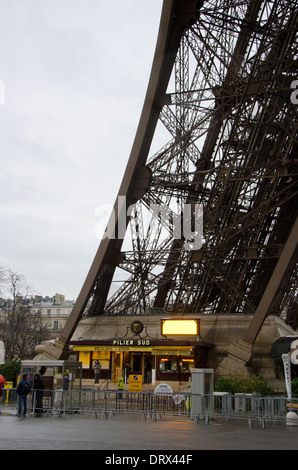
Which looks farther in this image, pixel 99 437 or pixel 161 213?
pixel 161 213

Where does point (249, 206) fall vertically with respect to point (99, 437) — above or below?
above

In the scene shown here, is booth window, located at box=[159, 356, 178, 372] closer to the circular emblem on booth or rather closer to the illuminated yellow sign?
the illuminated yellow sign

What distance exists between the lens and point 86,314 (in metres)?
37.0

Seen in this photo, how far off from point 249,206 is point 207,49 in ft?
32.1

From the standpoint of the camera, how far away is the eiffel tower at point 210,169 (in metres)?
29.6

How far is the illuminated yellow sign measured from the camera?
1257 inches

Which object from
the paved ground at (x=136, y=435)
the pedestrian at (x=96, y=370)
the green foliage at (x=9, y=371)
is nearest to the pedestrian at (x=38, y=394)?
the paved ground at (x=136, y=435)

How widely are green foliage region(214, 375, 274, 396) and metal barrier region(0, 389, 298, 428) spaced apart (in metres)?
2.88

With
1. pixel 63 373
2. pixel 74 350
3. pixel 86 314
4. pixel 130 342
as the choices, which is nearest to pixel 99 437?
pixel 63 373

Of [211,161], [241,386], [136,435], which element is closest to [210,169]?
[211,161]

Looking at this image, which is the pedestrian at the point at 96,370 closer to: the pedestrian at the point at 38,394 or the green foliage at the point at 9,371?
the green foliage at the point at 9,371

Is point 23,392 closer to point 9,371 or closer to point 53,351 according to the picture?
point 53,351
